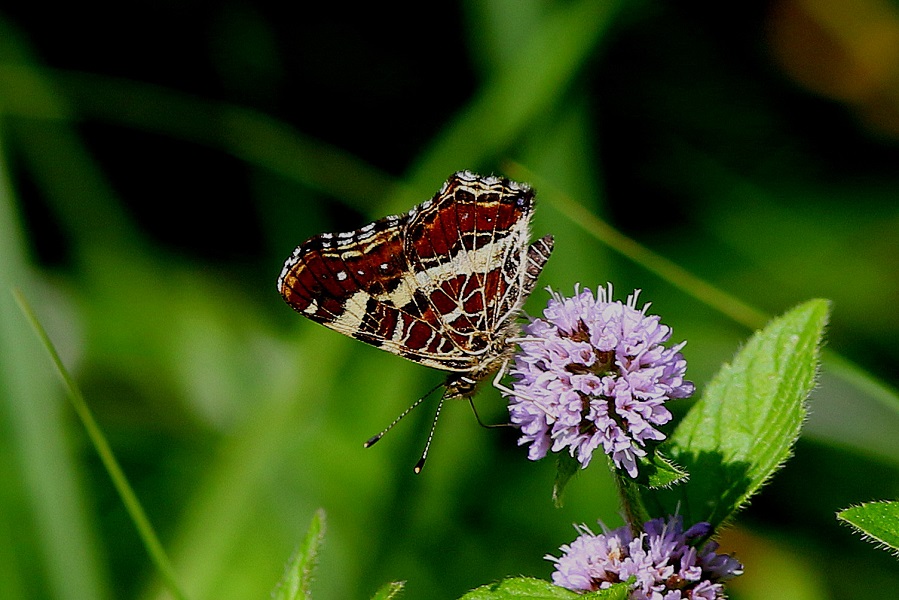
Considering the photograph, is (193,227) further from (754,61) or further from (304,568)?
(304,568)

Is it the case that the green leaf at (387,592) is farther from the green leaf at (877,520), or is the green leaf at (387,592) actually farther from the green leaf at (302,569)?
the green leaf at (877,520)

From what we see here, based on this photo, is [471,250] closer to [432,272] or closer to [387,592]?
[432,272]

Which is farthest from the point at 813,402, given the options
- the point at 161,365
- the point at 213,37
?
the point at 213,37

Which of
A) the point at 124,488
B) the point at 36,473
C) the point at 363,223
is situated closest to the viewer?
the point at 124,488

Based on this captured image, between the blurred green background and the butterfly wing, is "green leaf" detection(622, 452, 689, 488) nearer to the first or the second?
the butterfly wing

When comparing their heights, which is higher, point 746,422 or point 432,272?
point 432,272

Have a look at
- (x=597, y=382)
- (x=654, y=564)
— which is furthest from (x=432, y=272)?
(x=654, y=564)
